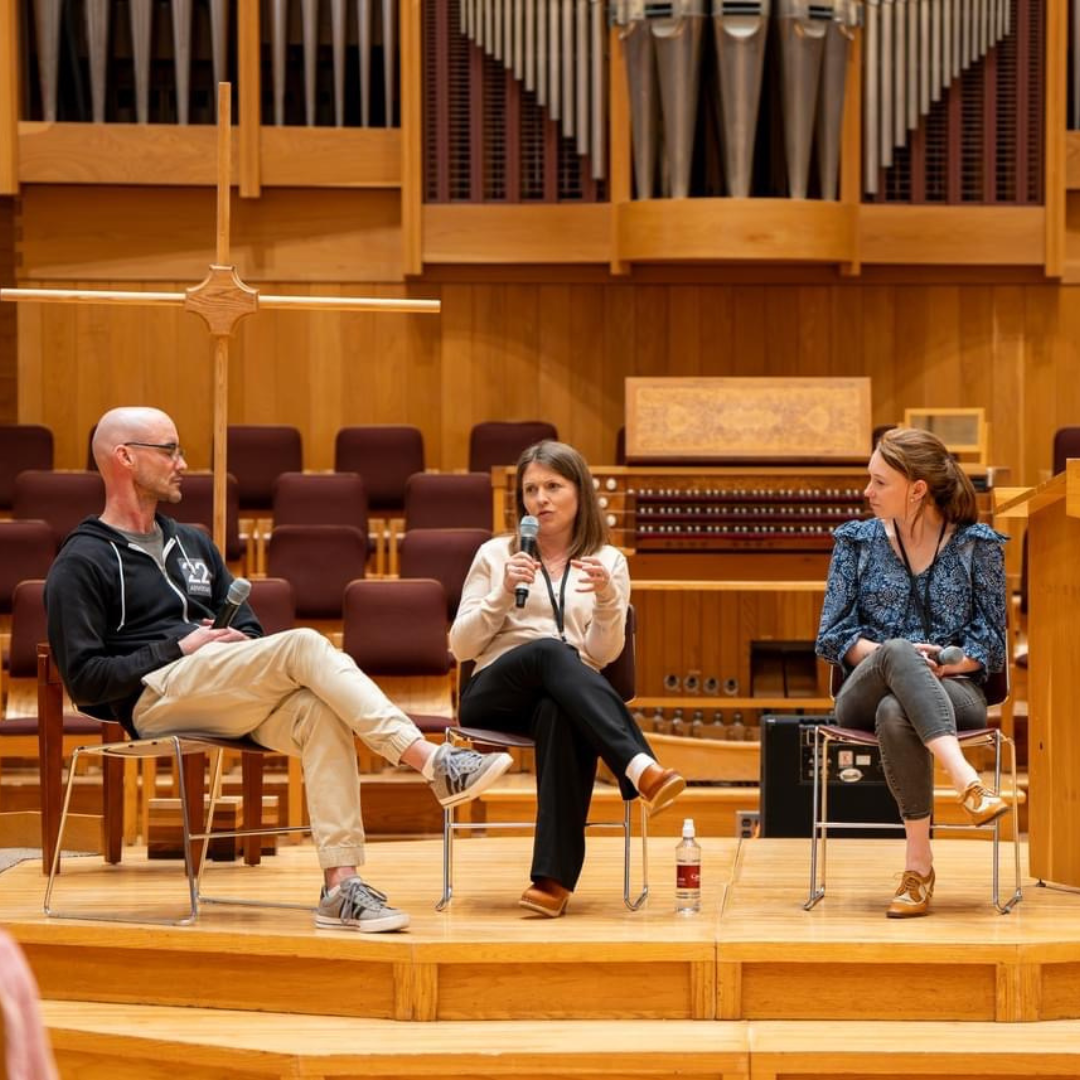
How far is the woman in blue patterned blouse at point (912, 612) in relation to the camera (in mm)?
2447

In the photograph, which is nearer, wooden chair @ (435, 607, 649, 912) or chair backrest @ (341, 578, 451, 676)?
wooden chair @ (435, 607, 649, 912)

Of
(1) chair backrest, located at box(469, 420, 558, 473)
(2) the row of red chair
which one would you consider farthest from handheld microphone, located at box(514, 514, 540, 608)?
(1) chair backrest, located at box(469, 420, 558, 473)

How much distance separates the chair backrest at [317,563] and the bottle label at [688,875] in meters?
1.98

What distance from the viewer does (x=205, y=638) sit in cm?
250

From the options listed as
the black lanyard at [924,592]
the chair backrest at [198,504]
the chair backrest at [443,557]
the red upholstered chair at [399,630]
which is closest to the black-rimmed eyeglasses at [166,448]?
the black lanyard at [924,592]

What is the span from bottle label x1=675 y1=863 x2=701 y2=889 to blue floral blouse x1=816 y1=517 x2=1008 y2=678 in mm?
352

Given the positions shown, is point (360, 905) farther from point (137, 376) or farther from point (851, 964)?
point (137, 376)

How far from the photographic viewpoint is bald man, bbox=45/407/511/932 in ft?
7.85

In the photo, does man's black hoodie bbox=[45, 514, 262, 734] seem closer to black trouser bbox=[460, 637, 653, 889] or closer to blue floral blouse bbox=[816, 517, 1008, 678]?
black trouser bbox=[460, 637, 653, 889]

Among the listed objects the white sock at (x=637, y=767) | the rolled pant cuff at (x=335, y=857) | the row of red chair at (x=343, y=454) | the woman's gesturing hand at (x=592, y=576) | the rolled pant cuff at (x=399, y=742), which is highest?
the row of red chair at (x=343, y=454)

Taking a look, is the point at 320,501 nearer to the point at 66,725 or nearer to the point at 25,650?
the point at 25,650

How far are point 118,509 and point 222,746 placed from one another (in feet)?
1.29

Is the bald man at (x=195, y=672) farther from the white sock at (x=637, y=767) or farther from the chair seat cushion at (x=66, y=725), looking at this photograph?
the chair seat cushion at (x=66, y=725)

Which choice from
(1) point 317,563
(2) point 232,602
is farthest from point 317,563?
(2) point 232,602
